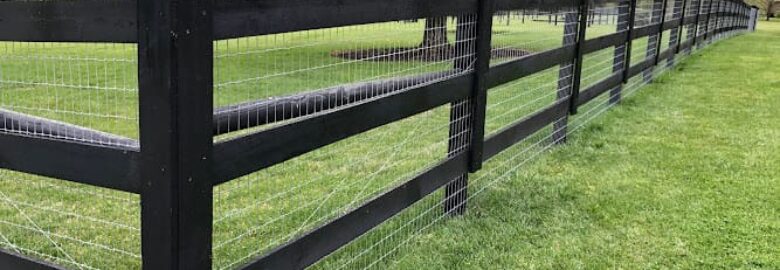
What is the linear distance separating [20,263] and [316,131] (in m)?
1.08

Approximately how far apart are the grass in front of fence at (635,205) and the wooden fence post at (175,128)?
159 centimetres

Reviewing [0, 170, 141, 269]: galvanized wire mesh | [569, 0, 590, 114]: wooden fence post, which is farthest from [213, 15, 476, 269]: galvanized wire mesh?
[569, 0, 590, 114]: wooden fence post

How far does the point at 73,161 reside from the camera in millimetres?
2160

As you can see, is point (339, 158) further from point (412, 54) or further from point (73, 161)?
point (73, 161)

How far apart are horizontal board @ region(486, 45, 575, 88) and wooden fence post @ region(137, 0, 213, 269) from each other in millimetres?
2399

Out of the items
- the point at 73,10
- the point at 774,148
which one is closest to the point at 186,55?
the point at 73,10

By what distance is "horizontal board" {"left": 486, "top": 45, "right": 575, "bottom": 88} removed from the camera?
4348mm

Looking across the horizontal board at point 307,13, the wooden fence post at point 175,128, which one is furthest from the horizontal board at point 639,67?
the wooden fence post at point 175,128

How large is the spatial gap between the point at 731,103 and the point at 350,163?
17.5 feet

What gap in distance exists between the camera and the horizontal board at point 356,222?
2664mm

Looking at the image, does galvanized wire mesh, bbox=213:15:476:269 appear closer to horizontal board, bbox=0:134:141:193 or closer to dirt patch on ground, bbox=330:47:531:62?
dirt patch on ground, bbox=330:47:531:62

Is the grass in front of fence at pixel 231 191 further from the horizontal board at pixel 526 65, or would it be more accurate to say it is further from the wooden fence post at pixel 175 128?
the wooden fence post at pixel 175 128

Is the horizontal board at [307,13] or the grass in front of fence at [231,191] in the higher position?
the horizontal board at [307,13]

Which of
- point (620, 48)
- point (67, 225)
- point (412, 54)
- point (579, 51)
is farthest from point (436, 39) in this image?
point (620, 48)
